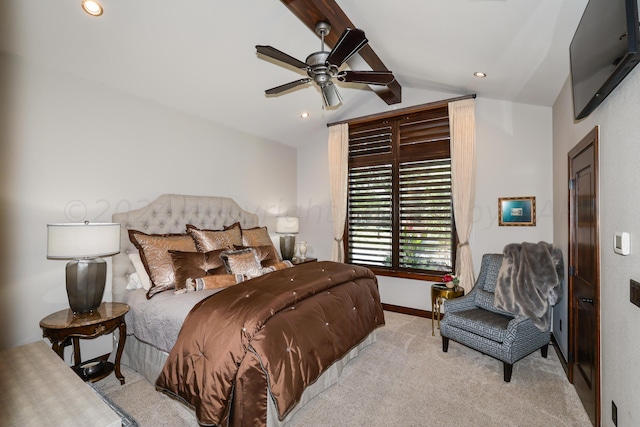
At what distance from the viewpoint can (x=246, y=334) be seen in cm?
185

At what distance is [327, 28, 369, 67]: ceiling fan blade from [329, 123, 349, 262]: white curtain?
263 cm

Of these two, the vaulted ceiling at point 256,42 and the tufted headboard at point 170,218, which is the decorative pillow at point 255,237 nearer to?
the tufted headboard at point 170,218

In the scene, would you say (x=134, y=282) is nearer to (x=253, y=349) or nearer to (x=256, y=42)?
(x=253, y=349)

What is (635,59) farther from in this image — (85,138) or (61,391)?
(85,138)

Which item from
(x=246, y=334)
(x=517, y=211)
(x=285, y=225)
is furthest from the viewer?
(x=285, y=225)

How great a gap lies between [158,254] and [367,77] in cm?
248

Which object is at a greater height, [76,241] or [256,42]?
[256,42]

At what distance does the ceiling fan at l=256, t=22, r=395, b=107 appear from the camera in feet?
6.57

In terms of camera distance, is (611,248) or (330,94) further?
(330,94)

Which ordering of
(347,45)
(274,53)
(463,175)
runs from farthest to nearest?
(463,175), (274,53), (347,45)

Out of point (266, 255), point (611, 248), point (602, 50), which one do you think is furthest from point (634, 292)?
point (266, 255)

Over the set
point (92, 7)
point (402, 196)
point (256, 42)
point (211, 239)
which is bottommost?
point (211, 239)

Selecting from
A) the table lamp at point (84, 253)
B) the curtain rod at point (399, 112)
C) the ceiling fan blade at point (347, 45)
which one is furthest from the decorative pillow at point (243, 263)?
the curtain rod at point (399, 112)

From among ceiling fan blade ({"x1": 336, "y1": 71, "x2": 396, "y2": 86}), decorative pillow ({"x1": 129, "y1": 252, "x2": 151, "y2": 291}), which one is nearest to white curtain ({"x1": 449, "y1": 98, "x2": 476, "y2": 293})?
ceiling fan blade ({"x1": 336, "y1": 71, "x2": 396, "y2": 86})
